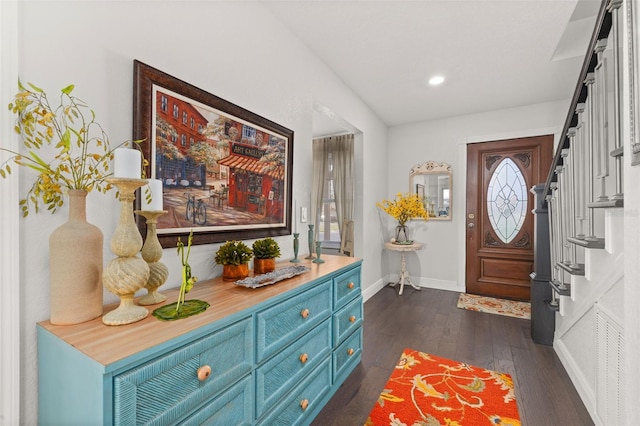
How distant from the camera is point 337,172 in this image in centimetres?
448

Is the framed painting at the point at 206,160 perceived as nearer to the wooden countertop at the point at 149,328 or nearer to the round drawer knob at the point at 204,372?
the wooden countertop at the point at 149,328

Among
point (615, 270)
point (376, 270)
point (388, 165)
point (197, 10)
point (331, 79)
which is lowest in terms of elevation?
point (376, 270)

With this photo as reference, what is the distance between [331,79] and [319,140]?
5.78 ft

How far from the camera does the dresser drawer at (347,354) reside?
1.89 meters

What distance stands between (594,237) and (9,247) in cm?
268

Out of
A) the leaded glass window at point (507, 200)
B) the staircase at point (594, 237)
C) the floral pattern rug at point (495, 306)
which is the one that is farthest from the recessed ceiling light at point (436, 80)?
the floral pattern rug at point (495, 306)

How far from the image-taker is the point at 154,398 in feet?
2.77

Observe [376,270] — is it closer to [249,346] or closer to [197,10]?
[249,346]

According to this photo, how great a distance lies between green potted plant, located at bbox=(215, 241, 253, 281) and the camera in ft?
5.23

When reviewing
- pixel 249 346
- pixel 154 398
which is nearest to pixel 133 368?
pixel 154 398

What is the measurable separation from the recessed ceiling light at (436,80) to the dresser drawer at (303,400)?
2.95m

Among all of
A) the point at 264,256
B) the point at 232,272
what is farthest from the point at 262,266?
the point at 232,272

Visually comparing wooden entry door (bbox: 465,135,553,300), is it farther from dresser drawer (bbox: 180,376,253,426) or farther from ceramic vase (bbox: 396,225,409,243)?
dresser drawer (bbox: 180,376,253,426)

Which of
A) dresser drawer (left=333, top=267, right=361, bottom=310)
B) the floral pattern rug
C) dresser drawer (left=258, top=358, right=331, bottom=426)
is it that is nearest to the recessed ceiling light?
dresser drawer (left=333, top=267, right=361, bottom=310)
